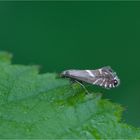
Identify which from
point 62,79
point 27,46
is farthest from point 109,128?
point 27,46

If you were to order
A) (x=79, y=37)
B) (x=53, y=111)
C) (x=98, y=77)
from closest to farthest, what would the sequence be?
(x=53, y=111)
(x=98, y=77)
(x=79, y=37)

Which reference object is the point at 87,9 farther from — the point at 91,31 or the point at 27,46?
the point at 27,46

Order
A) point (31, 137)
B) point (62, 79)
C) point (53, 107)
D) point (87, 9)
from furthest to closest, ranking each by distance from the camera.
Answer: point (87, 9)
point (62, 79)
point (53, 107)
point (31, 137)

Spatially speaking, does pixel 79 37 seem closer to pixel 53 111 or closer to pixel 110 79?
pixel 110 79

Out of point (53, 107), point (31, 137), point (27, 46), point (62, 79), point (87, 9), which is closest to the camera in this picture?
point (31, 137)

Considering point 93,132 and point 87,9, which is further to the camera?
point 87,9

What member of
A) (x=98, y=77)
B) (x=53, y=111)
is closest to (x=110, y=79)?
(x=98, y=77)
